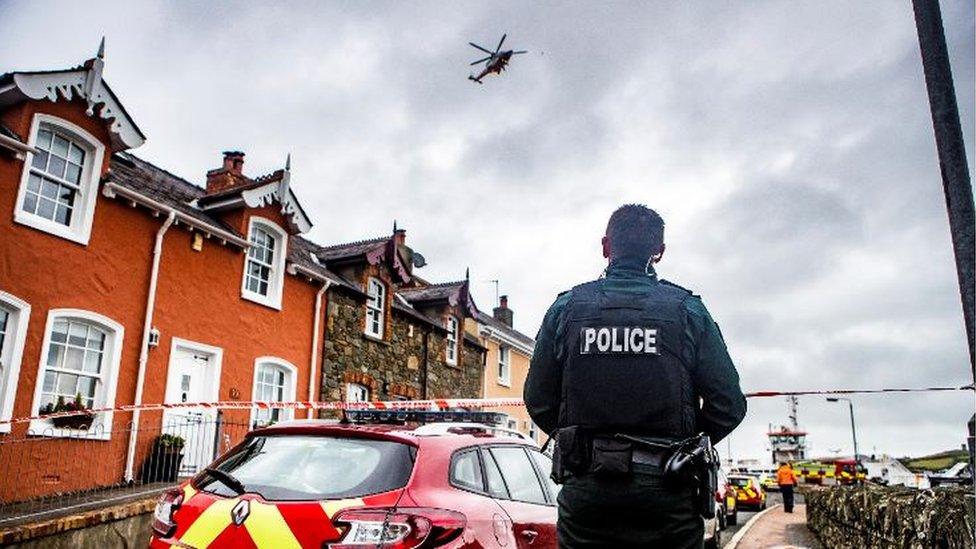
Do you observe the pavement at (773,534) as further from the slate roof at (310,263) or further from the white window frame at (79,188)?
the white window frame at (79,188)

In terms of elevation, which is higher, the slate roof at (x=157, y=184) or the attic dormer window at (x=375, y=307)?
the slate roof at (x=157, y=184)

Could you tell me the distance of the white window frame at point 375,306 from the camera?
1866 centimetres

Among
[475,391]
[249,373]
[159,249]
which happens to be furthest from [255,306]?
[475,391]

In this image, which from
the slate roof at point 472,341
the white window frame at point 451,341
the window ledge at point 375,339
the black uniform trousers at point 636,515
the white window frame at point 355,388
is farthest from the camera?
the slate roof at point 472,341

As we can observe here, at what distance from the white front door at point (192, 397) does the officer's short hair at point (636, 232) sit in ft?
37.0

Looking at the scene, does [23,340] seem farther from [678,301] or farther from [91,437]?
[678,301]

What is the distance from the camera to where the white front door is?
12.8 meters

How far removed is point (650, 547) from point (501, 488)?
2.08 metres

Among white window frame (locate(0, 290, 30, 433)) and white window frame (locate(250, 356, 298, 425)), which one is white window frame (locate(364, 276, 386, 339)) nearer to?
white window frame (locate(250, 356, 298, 425))

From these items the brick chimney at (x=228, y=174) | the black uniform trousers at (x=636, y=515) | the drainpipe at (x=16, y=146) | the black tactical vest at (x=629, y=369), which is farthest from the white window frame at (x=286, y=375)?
the black uniform trousers at (x=636, y=515)

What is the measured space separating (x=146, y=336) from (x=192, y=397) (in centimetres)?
170

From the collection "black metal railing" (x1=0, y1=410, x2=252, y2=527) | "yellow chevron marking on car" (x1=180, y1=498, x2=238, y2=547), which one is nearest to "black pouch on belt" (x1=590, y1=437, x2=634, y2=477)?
"yellow chevron marking on car" (x1=180, y1=498, x2=238, y2=547)

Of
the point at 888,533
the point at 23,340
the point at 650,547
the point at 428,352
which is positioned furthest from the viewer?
the point at 428,352

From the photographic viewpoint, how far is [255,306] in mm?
14875
